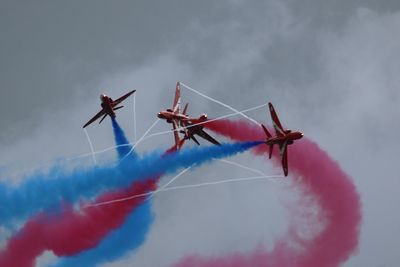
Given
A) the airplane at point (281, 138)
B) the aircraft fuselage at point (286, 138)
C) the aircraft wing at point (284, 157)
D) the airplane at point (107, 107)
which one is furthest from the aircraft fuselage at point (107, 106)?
the aircraft wing at point (284, 157)

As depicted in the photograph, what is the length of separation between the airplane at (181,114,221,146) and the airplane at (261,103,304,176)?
436 cm

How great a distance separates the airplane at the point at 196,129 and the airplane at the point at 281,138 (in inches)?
172

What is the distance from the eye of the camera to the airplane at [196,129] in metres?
49.0

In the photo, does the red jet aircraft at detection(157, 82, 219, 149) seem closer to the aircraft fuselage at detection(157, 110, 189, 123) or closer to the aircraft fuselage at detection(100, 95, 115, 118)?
the aircraft fuselage at detection(157, 110, 189, 123)

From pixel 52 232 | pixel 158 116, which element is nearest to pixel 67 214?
pixel 52 232

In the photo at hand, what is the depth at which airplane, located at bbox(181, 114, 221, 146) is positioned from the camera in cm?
4897

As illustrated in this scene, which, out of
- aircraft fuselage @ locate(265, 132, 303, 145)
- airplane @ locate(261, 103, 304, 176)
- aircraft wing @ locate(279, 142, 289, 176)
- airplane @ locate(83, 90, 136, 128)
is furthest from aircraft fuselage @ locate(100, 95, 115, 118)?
aircraft wing @ locate(279, 142, 289, 176)

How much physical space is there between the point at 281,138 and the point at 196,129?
7303 mm

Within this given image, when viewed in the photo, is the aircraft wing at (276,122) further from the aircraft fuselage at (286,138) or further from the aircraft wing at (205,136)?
the aircraft wing at (205,136)

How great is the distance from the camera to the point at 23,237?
45.9 m

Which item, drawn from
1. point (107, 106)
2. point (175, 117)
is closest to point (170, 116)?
point (175, 117)

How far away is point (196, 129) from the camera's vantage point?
1944 inches

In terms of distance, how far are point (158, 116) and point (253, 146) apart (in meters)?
8.28

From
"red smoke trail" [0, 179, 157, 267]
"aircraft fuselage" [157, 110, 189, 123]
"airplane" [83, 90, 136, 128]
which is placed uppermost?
"airplane" [83, 90, 136, 128]
